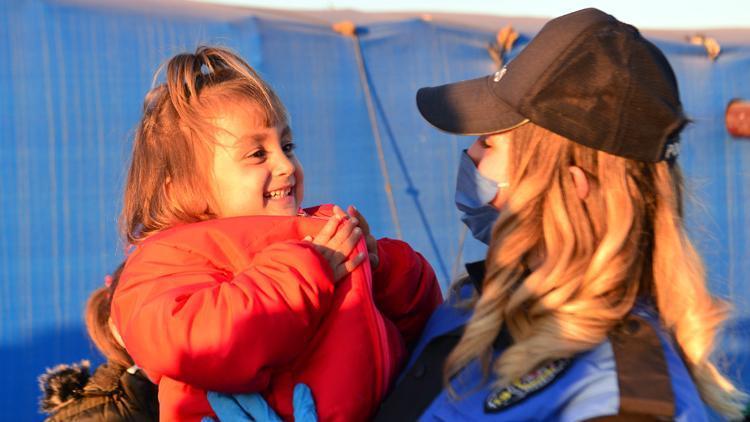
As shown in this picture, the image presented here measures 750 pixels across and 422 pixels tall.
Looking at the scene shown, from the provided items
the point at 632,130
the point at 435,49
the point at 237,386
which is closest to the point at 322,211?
the point at 237,386

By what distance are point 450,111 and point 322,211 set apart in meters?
0.41

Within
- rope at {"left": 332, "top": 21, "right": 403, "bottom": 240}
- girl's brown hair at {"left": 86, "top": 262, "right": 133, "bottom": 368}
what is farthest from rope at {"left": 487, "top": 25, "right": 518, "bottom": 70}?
girl's brown hair at {"left": 86, "top": 262, "right": 133, "bottom": 368}

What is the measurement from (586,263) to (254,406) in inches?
27.6

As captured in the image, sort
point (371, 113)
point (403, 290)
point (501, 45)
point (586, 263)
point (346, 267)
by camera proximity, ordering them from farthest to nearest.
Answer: point (501, 45) → point (371, 113) → point (403, 290) → point (346, 267) → point (586, 263)

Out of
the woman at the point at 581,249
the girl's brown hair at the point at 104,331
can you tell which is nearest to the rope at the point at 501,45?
the girl's brown hair at the point at 104,331

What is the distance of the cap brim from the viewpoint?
5.91ft

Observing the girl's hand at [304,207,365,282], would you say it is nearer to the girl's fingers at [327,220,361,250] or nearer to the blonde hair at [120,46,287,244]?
A: the girl's fingers at [327,220,361,250]

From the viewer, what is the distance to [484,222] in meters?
1.90

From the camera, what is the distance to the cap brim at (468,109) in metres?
1.80

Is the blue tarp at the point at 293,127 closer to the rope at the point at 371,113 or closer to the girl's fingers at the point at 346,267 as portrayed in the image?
the rope at the point at 371,113

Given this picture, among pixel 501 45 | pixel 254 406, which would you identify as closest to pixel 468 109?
pixel 254 406

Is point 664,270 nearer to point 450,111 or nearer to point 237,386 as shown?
point 450,111

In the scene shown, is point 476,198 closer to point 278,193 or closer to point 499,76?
point 499,76

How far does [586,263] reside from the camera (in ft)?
5.47
